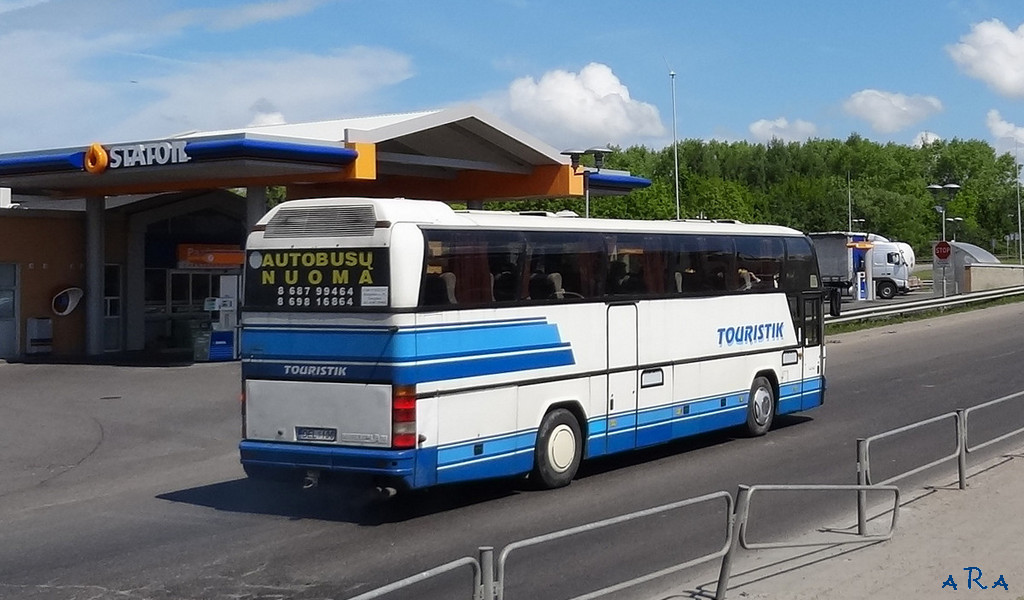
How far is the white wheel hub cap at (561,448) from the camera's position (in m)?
13.3

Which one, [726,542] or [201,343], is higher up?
[201,343]

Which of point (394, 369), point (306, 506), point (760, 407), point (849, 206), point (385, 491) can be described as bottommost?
point (306, 506)

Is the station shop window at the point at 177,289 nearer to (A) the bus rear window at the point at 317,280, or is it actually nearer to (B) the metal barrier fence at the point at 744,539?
(A) the bus rear window at the point at 317,280

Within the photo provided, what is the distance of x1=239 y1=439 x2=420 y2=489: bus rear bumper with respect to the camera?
37.6 feet

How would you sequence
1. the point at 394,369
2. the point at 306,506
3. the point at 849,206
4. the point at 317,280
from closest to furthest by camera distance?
the point at 394,369, the point at 317,280, the point at 306,506, the point at 849,206

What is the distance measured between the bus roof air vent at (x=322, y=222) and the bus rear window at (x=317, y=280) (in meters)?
0.18

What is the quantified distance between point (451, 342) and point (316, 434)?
160 cm

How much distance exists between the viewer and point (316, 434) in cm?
1191

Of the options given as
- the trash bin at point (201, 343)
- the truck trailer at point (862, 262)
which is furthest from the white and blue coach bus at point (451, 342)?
the truck trailer at point (862, 262)

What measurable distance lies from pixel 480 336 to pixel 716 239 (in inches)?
208

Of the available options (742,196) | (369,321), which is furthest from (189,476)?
(742,196)

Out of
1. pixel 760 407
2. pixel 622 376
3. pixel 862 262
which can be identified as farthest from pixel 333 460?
pixel 862 262

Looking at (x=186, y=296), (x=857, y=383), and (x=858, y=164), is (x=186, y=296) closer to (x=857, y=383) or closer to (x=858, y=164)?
(x=857, y=383)

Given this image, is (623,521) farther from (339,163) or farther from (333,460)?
(339,163)
